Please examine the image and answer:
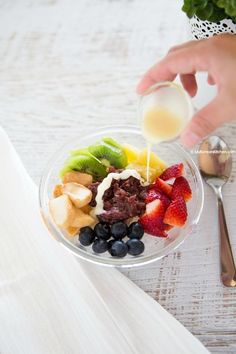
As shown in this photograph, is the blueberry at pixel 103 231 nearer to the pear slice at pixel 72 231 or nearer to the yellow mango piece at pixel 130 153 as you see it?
the pear slice at pixel 72 231

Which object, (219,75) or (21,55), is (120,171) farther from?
(21,55)

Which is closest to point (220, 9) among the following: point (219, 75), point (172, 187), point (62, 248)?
point (219, 75)

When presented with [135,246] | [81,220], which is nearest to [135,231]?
[135,246]

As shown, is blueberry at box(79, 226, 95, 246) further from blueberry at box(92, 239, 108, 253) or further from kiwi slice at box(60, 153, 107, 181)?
kiwi slice at box(60, 153, 107, 181)

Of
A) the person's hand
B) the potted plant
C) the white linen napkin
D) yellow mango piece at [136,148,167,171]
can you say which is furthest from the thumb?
the white linen napkin

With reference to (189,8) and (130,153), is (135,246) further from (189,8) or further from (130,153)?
(189,8)

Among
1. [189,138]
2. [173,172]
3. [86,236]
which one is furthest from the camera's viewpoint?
[173,172]
